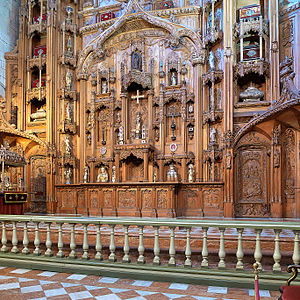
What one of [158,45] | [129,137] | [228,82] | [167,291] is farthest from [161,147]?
[167,291]

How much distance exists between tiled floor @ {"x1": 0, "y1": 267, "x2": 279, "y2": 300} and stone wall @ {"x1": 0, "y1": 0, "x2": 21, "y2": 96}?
39.2 feet

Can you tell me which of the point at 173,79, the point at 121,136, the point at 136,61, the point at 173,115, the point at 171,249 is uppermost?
the point at 136,61

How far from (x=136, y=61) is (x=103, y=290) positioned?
1096cm

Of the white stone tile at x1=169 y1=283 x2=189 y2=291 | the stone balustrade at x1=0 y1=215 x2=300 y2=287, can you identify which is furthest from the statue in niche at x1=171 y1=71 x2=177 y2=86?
the white stone tile at x1=169 y1=283 x2=189 y2=291

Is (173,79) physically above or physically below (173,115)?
above

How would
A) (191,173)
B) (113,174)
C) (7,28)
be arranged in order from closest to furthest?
1. (191,173)
2. (113,174)
3. (7,28)

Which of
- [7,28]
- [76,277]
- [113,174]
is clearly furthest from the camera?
[7,28]

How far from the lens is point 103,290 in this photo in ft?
14.0

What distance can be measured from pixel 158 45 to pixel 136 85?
6.76 ft

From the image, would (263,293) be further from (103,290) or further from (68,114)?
(68,114)

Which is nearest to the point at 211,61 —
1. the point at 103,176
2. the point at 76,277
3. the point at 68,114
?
the point at 103,176

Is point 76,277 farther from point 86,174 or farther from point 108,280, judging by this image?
point 86,174

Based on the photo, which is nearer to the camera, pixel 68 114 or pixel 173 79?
pixel 173 79

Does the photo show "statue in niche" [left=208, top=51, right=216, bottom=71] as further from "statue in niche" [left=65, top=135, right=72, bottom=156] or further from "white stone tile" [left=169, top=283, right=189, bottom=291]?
"white stone tile" [left=169, top=283, right=189, bottom=291]
